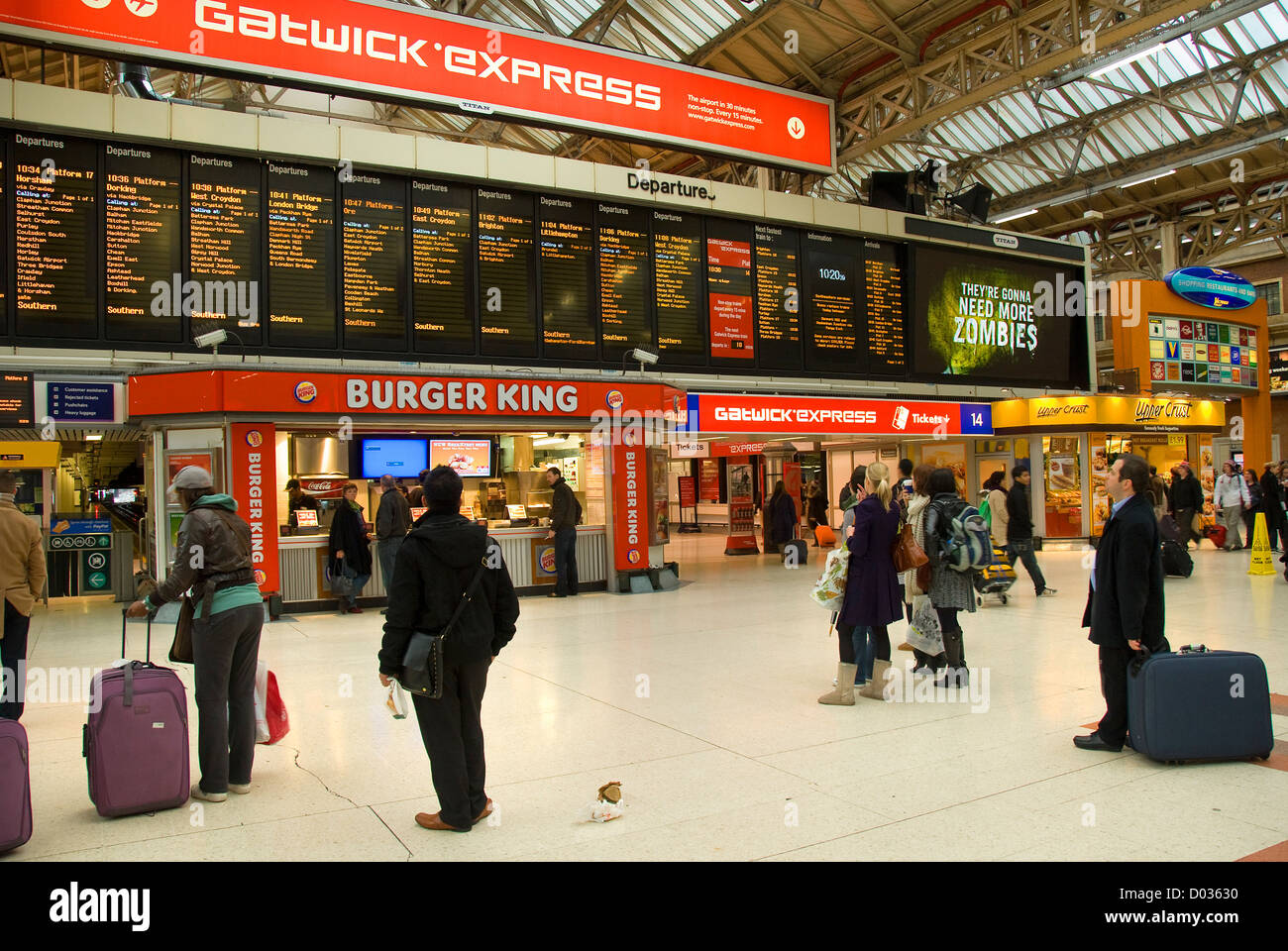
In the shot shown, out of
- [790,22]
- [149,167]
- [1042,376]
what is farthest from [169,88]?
[1042,376]

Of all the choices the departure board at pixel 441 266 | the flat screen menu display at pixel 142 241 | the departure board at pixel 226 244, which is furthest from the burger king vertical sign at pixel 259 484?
the departure board at pixel 441 266

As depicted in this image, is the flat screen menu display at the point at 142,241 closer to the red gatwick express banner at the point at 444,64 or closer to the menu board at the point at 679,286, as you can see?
the red gatwick express banner at the point at 444,64

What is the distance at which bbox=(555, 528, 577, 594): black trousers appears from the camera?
1200cm

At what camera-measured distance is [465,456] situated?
12.4 m

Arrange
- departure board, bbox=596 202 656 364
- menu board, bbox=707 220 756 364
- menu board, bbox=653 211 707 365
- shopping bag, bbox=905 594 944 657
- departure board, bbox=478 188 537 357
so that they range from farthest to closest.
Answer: menu board, bbox=707 220 756 364
menu board, bbox=653 211 707 365
departure board, bbox=596 202 656 364
departure board, bbox=478 188 537 357
shopping bag, bbox=905 594 944 657

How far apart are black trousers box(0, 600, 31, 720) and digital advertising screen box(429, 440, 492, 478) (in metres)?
A: 7.09

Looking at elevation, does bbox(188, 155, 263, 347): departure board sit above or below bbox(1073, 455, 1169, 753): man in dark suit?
above

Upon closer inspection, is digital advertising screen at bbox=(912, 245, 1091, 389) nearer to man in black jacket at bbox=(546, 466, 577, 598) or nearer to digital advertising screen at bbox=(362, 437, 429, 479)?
man in black jacket at bbox=(546, 466, 577, 598)

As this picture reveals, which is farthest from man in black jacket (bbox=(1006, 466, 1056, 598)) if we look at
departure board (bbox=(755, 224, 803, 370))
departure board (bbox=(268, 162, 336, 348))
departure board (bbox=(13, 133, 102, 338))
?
departure board (bbox=(13, 133, 102, 338))

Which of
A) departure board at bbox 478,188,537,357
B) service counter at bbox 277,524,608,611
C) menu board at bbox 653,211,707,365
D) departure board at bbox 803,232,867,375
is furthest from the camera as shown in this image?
departure board at bbox 803,232,867,375

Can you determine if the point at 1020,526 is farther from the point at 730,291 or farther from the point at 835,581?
the point at 835,581

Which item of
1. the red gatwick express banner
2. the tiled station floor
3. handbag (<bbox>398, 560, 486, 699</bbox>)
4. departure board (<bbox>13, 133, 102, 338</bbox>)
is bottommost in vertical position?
the tiled station floor

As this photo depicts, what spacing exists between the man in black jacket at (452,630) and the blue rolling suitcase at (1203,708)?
312cm
